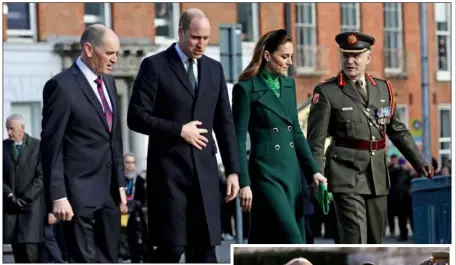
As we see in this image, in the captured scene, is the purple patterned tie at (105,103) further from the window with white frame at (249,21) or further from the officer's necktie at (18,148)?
the window with white frame at (249,21)

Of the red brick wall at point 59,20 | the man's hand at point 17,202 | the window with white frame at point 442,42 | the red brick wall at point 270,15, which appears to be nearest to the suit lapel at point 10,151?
the man's hand at point 17,202

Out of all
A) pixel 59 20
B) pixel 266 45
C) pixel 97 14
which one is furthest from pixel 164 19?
pixel 266 45

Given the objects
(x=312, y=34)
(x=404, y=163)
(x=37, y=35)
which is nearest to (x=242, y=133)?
(x=404, y=163)

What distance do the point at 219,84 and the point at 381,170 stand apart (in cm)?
165

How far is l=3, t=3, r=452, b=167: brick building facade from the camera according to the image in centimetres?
2584

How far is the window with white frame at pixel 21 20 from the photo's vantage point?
29331 mm

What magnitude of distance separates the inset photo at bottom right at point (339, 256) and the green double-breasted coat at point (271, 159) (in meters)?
1.34

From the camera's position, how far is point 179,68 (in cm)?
1150

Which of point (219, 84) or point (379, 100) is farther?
point (379, 100)

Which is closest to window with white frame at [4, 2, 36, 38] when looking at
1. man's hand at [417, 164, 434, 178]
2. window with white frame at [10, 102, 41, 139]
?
window with white frame at [10, 102, 41, 139]

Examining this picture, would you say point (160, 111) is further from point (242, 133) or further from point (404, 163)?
point (404, 163)

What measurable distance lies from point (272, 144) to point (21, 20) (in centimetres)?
1965

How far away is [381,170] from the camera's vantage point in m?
12.7

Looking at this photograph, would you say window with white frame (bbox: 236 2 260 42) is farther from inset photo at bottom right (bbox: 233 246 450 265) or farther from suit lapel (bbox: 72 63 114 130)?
inset photo at bottom right (bbox: 233 246 450 265)
